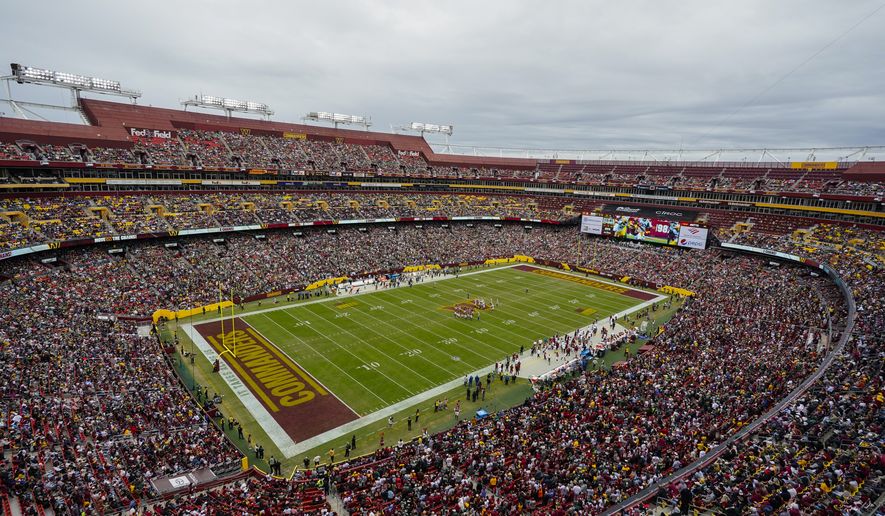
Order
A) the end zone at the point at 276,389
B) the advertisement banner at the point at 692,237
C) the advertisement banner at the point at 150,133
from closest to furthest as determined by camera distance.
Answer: the end zone at the point at 276,389
the advertisement banner at the point at 150,133
the advertisement banner at the point at 692,237

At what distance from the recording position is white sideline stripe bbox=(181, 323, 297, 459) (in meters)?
21.2

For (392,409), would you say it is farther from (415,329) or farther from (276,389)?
(415,329)

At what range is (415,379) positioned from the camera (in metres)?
27.6

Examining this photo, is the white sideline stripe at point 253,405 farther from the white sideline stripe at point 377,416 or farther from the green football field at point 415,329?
the green football field at point 415,329

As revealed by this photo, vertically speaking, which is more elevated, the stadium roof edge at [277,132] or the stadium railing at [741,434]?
the stadium roof edge at [277,132]

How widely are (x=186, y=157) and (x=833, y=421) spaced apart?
58673 mm

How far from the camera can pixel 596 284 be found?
169ft

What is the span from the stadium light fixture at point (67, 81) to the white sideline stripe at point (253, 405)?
122ft

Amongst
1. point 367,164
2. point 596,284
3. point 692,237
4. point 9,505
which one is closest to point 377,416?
point 9,505

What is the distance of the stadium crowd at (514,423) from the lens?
14.5 meters

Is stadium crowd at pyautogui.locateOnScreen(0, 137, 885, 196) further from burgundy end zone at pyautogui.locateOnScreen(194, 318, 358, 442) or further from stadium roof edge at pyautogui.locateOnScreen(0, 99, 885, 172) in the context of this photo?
burgundy end zone at pyautogui.locateOnScreen(194, 318, 358, 442)

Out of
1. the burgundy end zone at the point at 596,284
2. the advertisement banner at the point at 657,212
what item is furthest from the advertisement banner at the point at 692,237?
the burgundy end zone at the point at 596,284

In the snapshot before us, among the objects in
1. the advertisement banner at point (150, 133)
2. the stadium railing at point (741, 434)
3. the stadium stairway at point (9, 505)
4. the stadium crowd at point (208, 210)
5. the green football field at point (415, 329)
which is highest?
the advertisement banner at point (150, 133)

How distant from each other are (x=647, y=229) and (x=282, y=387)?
4884 centimetres
